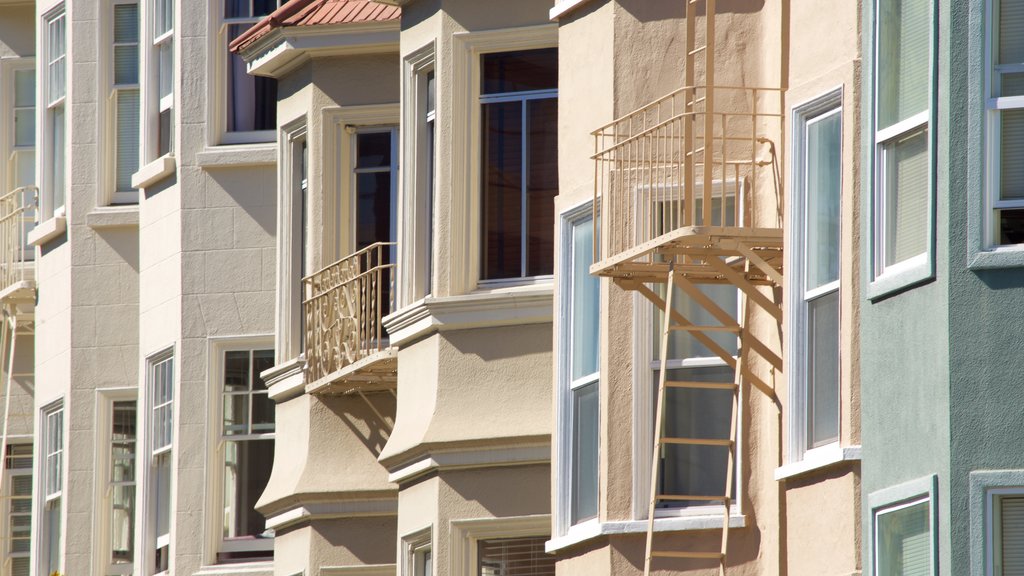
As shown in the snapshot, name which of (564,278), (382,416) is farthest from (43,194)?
(564,278)

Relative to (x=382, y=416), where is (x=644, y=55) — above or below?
above

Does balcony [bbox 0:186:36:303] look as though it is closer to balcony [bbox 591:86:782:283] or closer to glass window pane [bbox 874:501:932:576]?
balcony [bbox 591:86:782:283]

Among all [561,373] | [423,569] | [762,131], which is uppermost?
[762,131]

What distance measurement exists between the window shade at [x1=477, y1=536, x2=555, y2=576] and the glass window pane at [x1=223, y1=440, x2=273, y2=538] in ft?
18.8

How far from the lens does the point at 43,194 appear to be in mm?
32094

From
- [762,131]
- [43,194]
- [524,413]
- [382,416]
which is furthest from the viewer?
[43,194]

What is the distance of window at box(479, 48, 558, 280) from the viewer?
2173 cm

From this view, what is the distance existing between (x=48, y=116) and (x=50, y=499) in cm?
462

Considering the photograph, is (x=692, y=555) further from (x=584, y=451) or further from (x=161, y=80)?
(x=161, y=80)

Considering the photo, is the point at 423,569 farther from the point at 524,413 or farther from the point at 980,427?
the point at 980,427

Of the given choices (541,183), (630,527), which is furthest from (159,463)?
(630,527)

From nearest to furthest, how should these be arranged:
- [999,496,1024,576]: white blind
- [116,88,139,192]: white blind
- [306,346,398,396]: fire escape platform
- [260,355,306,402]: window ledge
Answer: [999,496,1024,576]: white blind < [306,346,398,396]: fire escape platform < [260,355,306,402]: window ledge < [116,88,139,192]: white blind

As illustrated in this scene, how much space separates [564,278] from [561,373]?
28.7 inches

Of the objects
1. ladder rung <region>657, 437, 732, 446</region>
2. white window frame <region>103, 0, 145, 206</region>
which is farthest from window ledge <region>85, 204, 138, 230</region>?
ladder rung <region>657, 437, 732, 446</region>
